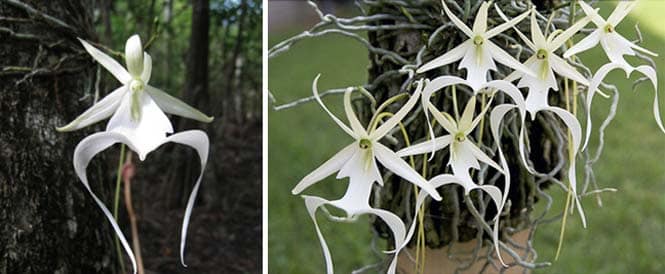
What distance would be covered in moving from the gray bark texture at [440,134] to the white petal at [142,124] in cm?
22

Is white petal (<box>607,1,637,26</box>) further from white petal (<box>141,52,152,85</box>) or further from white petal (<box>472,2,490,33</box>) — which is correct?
white petal (<box>141,52,152,85</box>)

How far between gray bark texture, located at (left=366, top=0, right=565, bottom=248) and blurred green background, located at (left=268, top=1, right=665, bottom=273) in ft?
1.28

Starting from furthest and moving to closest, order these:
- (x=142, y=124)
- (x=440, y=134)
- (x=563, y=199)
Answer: (x=563, y=199) → (x=440, y=134) → (x=142, y=124)

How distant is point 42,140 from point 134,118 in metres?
0.33

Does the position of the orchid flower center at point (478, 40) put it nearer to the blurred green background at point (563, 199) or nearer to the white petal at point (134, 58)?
the white petal at point (134, 58)

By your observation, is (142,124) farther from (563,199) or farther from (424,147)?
(563,199)

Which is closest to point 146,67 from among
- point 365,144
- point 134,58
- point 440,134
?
point 134,58

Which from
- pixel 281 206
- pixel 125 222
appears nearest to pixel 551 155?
pixel 125 222

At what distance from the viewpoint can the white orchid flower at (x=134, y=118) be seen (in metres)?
0.42

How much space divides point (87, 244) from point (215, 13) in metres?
0.84

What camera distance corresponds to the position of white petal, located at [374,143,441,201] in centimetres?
43

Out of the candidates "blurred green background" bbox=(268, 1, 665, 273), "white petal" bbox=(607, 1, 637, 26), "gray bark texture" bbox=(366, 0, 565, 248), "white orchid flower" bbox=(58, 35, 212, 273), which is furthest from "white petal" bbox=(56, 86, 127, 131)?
"blurred green background" bbox=(268, 1, 665, 273)

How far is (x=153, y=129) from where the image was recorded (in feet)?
1.40

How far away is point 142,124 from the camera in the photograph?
429 mm
